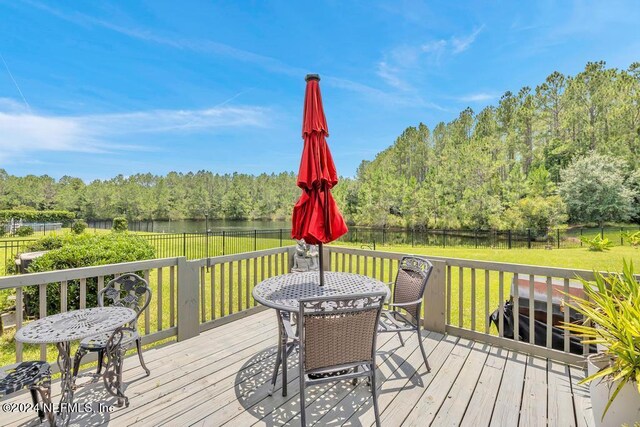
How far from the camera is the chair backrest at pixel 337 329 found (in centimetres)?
168

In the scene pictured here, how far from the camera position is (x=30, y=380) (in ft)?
5.07

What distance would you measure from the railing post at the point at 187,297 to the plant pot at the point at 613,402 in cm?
339

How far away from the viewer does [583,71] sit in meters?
25.4

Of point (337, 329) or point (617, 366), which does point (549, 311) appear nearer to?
point (617, 366)

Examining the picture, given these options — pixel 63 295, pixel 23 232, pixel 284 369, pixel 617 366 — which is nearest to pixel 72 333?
pixel 63 295

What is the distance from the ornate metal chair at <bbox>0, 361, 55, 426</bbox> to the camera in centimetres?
150

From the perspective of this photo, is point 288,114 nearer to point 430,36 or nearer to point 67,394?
point 430,36

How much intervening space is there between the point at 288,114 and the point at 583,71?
26723 millimetres

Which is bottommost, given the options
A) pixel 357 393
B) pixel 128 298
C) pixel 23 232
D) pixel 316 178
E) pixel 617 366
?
pixel 357 393

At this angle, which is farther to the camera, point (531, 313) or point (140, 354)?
point (531, 313)

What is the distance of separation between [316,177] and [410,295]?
1.49 meters

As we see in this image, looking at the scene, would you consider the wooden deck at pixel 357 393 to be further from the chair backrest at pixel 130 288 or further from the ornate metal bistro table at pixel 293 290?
the chair backrest at pixel 130 288

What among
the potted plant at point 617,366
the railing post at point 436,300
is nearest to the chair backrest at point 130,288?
the railing post at point 436,300

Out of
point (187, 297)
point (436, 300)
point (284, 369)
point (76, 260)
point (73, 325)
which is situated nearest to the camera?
point (73, 325)
